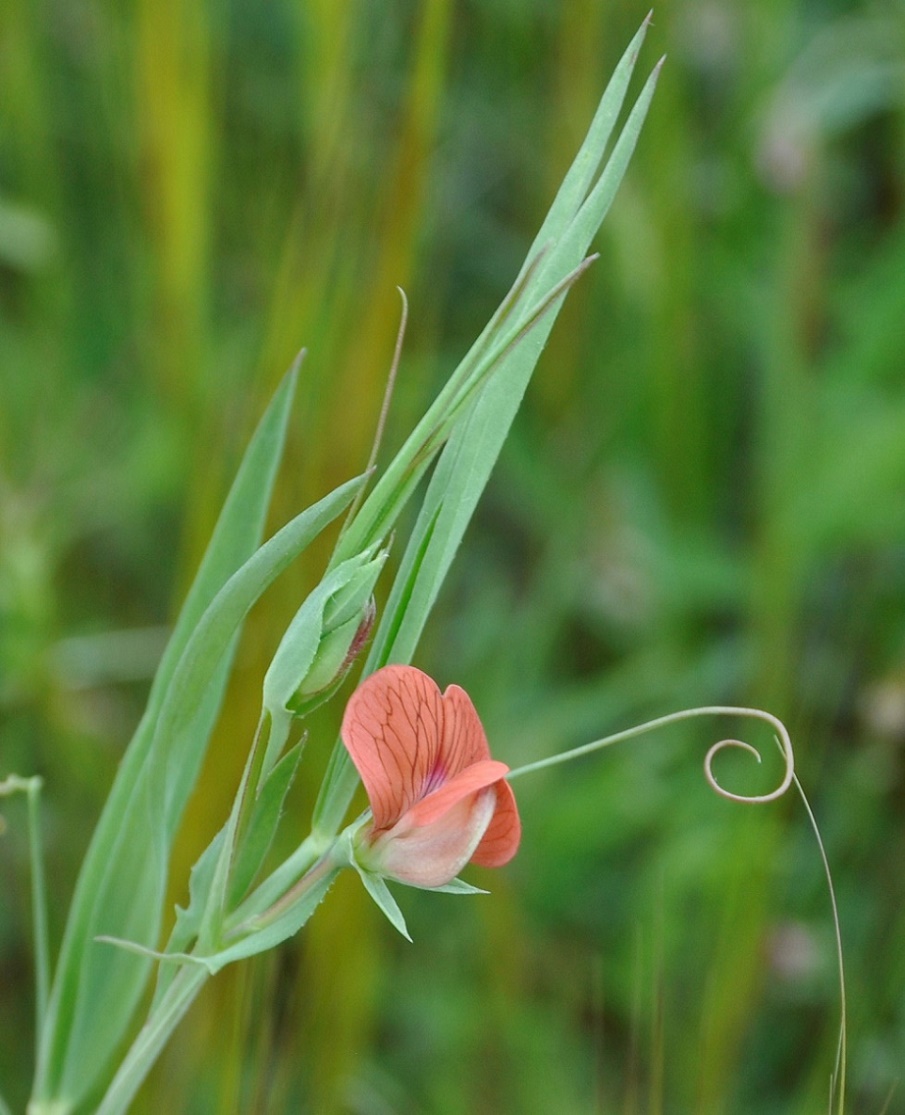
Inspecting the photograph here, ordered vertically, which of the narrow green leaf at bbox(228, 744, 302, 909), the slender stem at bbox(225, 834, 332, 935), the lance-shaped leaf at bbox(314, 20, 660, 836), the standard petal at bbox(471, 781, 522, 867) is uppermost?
the lance-shaped leaf at bbox(314, 20, 660, 836)

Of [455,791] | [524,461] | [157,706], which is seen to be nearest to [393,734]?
[455,791]

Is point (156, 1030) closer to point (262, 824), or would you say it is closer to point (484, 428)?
point (262, 824)

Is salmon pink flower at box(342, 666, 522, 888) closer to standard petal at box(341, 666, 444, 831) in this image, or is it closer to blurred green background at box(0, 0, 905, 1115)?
standard petal at box(341, 666, 444, 831)

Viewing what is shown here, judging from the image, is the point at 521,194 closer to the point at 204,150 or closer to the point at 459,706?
the point at 204,150

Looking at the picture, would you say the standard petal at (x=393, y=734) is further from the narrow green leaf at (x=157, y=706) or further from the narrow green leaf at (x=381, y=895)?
the narrow green leaf at (x=157, y=706)

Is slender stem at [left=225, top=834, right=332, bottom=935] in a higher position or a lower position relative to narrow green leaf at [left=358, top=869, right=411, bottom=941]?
higher

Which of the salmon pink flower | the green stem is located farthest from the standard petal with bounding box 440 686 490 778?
the green stem
